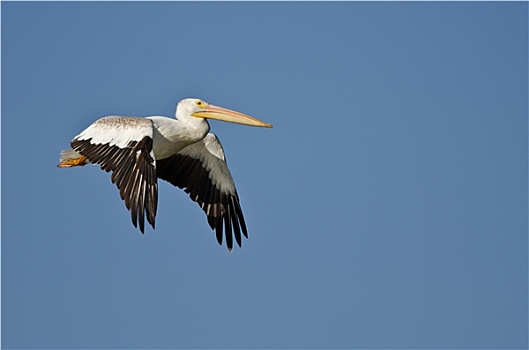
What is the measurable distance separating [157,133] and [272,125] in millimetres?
1805

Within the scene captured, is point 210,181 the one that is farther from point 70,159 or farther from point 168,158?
point 70,159

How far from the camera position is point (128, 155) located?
16.6 meters

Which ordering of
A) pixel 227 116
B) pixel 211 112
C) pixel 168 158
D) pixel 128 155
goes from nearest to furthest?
1. pixel 128 155
2. pixel 211 112
3. pixel 227 116
4. pixel 168 158

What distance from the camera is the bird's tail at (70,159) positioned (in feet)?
59.3

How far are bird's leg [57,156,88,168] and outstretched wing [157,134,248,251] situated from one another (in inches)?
67.0

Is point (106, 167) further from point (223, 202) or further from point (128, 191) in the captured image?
point (223, 202)

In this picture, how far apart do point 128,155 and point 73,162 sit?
5.90ft

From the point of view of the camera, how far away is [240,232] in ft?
65.1

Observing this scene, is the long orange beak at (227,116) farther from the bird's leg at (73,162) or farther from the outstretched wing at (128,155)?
the bird's leg at (73,162)

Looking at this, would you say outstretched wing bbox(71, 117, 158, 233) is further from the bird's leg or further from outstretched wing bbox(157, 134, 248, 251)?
outstretched wing bbox(157, 134, 248, 251)

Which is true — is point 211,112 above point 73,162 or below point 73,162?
above

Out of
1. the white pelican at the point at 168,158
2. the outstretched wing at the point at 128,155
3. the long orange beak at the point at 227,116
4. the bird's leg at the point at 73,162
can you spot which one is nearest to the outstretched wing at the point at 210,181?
the white pelican at the point at 168,158

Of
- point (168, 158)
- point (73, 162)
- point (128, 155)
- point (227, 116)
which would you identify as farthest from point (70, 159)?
point (227, 116)

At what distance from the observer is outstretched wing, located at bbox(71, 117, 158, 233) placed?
52.9ft
